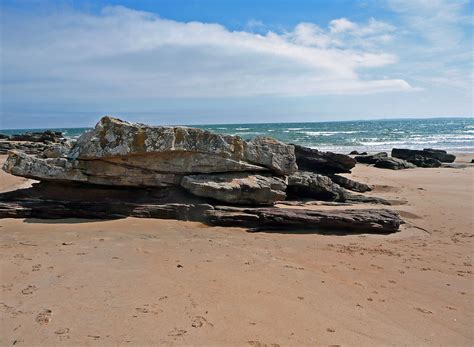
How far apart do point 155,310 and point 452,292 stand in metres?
3.86

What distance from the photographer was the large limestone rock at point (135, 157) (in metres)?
8.20

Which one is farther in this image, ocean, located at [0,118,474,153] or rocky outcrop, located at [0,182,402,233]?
ocean, located at [0,118,474,153]

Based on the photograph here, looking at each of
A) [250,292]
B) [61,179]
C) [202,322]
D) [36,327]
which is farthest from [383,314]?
[61,179]

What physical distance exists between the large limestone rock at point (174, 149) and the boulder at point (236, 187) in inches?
7.8

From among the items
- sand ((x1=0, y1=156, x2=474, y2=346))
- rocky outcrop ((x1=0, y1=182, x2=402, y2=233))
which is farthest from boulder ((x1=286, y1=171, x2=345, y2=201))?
sand ((x1=0, y1=156, x2=474, y2=346))

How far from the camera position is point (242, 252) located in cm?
631

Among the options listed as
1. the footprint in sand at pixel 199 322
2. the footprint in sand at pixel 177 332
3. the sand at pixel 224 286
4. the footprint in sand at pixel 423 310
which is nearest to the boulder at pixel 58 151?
the sand at pixel 224 286

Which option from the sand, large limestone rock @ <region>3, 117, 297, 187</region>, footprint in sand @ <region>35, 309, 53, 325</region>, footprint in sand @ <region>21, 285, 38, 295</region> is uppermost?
large limestone rock @ <region>3, 117, 297, 187</region>

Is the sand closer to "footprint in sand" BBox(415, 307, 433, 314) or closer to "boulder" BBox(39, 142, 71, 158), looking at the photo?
"footprint in sand" BBox(415, 307, 433, 314)

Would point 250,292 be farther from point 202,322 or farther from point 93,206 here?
point 93,206

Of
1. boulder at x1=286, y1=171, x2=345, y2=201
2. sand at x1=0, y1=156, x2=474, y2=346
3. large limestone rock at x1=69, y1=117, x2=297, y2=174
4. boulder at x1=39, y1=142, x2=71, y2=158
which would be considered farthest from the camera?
boulder at x1=286, y1=171, x2=345, y2=201

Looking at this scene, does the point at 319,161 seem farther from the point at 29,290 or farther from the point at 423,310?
the point at 29,290

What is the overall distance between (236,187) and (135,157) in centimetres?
220

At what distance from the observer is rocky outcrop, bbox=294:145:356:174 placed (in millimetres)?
13555
